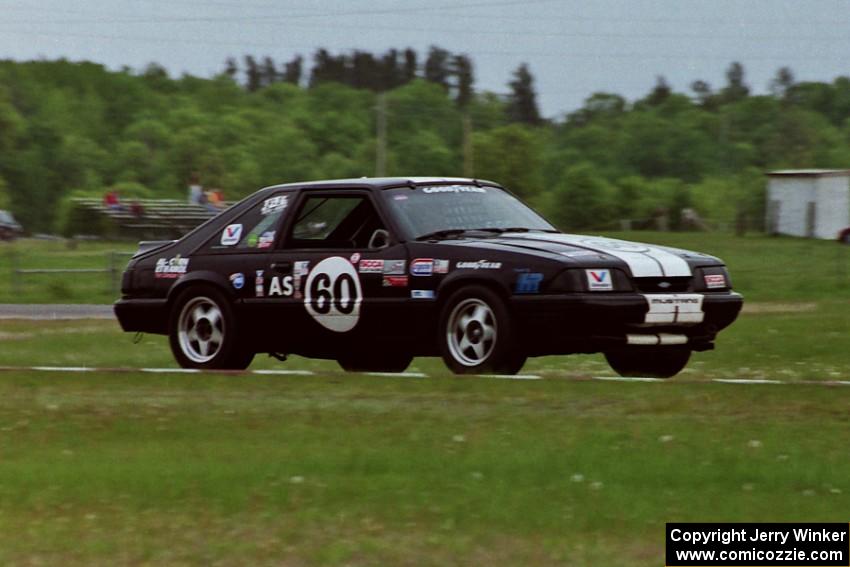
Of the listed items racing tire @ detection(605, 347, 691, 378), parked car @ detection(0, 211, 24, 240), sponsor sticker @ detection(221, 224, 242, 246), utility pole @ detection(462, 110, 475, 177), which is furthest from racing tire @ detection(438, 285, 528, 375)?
utility pole @ detection(462, 110, 475, 177)

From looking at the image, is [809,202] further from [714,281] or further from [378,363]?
[714,281]

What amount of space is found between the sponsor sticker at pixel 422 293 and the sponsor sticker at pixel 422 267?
11 cm

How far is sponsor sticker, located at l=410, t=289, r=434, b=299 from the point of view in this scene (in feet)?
38.9

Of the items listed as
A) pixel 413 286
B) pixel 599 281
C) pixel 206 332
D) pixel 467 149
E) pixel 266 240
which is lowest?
pixel 206 332

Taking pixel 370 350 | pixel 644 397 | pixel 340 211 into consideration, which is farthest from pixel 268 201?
pixel 644 397

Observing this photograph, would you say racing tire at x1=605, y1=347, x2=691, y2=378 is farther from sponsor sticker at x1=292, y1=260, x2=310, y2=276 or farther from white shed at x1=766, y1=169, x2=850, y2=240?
white shed at x1=766, y1=169, x2=850, y2=240

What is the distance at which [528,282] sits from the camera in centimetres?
A: 1132

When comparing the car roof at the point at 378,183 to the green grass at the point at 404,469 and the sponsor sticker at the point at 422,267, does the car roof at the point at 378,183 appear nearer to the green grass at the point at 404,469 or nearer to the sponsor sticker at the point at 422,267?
the sponsor sticker at the point at 422,267

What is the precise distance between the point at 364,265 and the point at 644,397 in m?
2.98

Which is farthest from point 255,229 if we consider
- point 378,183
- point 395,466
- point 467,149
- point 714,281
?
point 467,149

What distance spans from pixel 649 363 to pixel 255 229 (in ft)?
10.1

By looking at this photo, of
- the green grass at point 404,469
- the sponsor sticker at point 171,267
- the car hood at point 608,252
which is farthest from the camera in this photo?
the sponsor sticker at point 171,267

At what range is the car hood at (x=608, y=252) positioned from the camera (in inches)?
452

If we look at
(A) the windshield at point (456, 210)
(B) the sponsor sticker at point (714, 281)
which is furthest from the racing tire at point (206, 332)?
(B) the sponsor sticker at point (714, 281)
